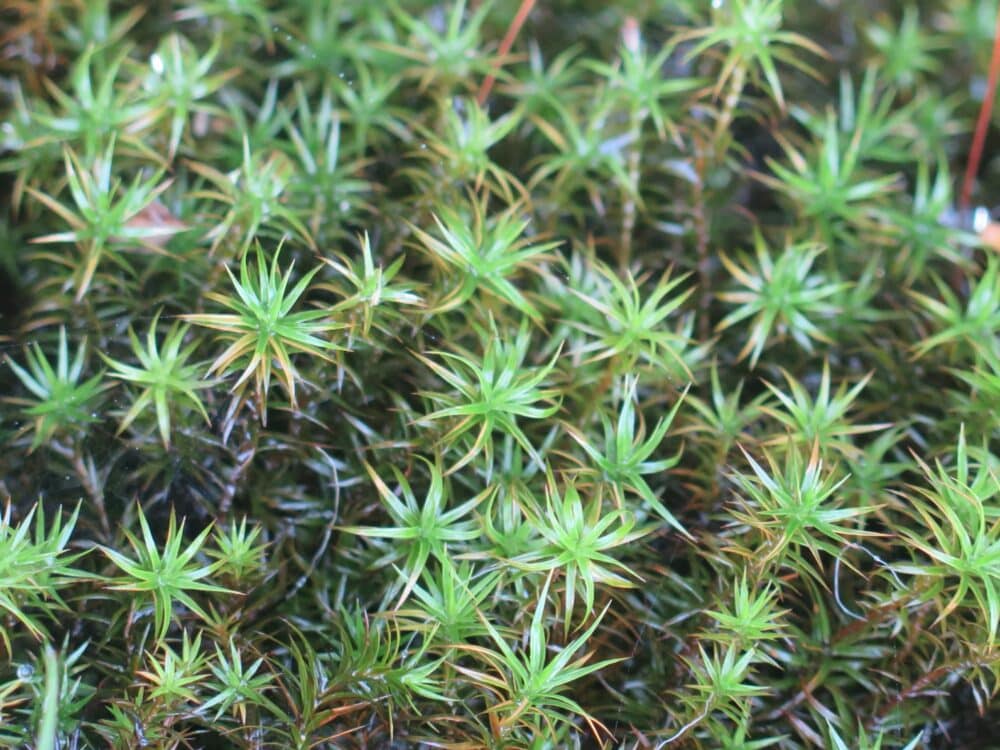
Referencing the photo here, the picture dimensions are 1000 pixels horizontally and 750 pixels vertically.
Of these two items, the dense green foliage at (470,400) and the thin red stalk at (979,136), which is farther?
the thin red stalk at (979,136)

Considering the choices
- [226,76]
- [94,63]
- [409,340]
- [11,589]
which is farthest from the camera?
[94,63]

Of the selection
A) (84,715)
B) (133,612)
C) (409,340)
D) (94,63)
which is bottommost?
(84,715)

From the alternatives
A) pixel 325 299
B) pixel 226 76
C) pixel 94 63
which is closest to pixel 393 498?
pixel 325 299

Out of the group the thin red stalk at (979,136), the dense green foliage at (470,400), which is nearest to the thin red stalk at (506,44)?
the dense green foliage at (470,400)

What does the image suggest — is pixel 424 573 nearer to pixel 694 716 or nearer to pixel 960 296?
pixel 694 716

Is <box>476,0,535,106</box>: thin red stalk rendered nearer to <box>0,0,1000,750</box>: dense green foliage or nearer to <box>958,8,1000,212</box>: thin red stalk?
<box>0,0,1000,750</box>: dense green foliage

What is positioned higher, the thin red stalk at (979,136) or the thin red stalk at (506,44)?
the thin red stalk at (506,44)

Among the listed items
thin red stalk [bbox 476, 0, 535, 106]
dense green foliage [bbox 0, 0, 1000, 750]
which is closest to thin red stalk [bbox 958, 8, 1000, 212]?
dense green foliage [bbox 0, 0, 1000, 750]

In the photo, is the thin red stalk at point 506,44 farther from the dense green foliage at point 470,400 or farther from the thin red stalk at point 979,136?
the thin red stalk at point 979,136
